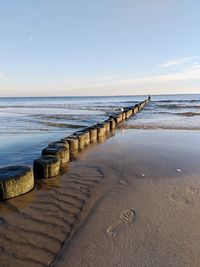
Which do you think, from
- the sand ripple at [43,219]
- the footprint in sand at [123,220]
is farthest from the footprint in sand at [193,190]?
the sand ripple at [43,219]

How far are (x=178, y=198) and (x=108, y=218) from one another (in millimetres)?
1445

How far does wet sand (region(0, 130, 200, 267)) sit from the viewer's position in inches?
127

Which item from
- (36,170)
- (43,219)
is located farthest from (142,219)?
(36,170)

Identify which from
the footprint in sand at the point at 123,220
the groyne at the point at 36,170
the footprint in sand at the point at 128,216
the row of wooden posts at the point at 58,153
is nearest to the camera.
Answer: the footprint in sand at the point at 123,220

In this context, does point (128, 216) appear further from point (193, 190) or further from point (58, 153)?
point (58, 153)

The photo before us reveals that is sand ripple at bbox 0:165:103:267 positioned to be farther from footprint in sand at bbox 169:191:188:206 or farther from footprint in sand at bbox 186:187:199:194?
footprint in sand at bbox 186:187:199:194

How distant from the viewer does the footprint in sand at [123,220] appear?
3750mm

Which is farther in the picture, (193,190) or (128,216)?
(193,190)

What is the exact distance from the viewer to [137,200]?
478 centimetres

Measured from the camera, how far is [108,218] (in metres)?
4.13

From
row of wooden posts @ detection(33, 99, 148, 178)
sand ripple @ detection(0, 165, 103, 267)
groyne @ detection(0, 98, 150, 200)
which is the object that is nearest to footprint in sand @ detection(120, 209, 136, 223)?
sand ripple @ detection(0, 165, 103, 267)

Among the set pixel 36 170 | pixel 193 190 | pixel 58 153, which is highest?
pixel 58 153

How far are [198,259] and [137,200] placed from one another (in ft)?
5.67

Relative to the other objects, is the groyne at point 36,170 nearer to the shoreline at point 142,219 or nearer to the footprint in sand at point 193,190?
the shoreline at point 142,219
